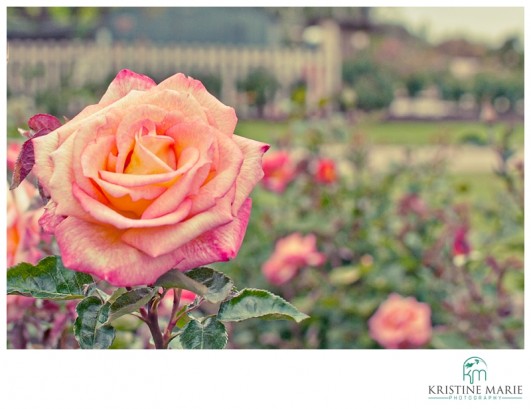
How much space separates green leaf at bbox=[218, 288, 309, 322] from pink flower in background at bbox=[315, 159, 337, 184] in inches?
56.8

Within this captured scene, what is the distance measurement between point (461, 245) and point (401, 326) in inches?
7.7

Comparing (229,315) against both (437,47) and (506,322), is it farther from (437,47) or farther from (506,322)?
(437,47)

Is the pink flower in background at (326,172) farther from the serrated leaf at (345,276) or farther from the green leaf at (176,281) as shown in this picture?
the green leaf at (176,281)

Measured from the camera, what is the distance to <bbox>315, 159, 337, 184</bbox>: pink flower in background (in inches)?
74.7

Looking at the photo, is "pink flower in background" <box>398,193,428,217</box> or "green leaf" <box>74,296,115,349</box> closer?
"green leaf" <box>74,296,115,349</box>

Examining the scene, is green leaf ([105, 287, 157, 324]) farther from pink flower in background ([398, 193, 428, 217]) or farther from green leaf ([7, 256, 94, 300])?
pink flower in background ([398, 193, 428, 217])

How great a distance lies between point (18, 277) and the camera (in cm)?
49

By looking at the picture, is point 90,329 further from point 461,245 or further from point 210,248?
point 461,245

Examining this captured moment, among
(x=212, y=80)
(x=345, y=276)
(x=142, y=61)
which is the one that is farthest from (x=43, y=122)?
(x=142, y=61)

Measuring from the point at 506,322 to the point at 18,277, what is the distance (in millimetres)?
1044

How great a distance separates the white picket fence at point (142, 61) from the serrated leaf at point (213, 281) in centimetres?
686
